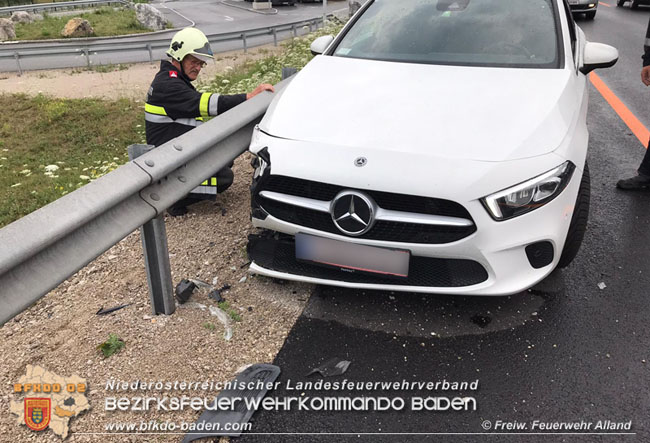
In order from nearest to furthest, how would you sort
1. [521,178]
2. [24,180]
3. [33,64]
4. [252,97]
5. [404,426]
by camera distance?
[404,426]
[521,178]
[252,97]
[24,180]
[33,64]

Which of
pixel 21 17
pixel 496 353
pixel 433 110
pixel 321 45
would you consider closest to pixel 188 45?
pixel 321 45

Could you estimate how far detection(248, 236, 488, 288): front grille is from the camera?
2781 millimetres

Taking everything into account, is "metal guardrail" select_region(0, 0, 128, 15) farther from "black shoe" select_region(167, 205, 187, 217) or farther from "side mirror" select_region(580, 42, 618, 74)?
"side mirror" select_region(580, 42, 618, 74)

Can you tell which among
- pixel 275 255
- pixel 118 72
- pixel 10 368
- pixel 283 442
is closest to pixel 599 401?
pixel 283 442

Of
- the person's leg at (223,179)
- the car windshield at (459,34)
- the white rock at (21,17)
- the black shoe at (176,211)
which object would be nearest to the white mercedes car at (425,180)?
the car windshield at (459,34)

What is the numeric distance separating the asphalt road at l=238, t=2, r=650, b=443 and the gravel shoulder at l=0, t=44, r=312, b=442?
24cm

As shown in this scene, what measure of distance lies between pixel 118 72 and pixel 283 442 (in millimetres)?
13659

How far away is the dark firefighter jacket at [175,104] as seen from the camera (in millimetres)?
4195

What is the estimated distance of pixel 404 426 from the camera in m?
2.34

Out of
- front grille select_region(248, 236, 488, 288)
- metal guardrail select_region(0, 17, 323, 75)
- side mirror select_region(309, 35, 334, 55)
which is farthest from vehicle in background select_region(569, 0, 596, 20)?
front grille select_region(248, 236, 488, 288)

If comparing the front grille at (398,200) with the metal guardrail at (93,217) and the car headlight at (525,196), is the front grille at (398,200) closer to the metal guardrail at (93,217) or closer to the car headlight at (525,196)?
the car headlight at (525,196)

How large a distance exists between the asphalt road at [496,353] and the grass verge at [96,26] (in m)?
23.5

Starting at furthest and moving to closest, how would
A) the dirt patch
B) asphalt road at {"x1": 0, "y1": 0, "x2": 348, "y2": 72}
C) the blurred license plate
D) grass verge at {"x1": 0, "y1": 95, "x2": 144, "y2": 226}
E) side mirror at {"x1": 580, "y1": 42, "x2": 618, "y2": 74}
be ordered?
asphalt road at {"x1": 0, "y1": 0, "x2": 348, "y2": 72} → the dirt patch → grass verge at {"x1": 0, "y1": 95, "x2": 144, "y2": 226} → side mirror at {"x1": 580, "y1": 42, "x2": 618, "y2": 74} → the blurred license plate

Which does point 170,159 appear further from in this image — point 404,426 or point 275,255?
point 404,426
